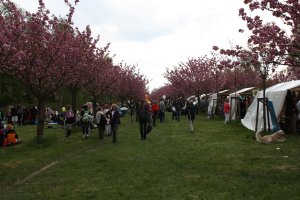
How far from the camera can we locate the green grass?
8.41 metres

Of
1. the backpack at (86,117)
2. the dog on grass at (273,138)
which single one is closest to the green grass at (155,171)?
the dog on grass at (273,138)

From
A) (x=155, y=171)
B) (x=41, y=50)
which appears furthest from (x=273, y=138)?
(x=41, y=50)

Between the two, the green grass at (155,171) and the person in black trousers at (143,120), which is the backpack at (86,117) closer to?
the person in black trousers at (143,120)

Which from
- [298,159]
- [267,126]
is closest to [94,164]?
[298,159]

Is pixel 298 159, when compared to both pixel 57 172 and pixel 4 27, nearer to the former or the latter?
pixel 57 172

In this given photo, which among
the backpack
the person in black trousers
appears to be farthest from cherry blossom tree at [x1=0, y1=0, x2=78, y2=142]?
the person in black trousers

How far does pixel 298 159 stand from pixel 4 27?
30.5ft

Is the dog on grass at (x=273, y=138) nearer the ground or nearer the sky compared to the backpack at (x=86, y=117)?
nearer the ground

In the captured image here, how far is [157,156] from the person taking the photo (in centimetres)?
1349

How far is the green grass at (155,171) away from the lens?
27.6ft

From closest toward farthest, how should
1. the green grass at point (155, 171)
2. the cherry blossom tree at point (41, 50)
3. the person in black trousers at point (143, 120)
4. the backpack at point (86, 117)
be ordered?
the green grass at point (155, 171) → the cherry blossom tree at point (41, 50) → the person in black trousers at point (143, 120) → the backpack at point (86, 117)

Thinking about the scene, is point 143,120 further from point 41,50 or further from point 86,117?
point 41,50

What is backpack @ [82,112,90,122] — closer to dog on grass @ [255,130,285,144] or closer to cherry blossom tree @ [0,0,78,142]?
cherry blossom tree @ [0,0,78,142]

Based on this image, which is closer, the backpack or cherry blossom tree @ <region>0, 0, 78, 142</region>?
cherry blossom tree @ <region>0, 0, 78, 142</region>
